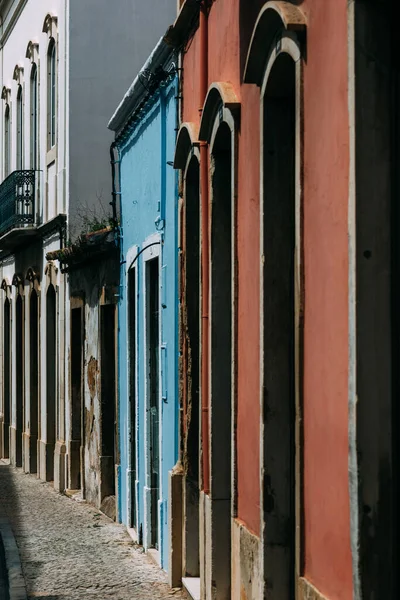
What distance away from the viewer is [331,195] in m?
5.77

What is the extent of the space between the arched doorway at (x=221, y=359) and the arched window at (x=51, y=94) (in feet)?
40.9

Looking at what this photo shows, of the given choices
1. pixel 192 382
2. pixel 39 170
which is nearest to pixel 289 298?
pixel 192 382

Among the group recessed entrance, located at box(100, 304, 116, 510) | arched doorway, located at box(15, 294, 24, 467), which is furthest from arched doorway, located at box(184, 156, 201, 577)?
arched doorway, located at box(15, 294, 24, 467)

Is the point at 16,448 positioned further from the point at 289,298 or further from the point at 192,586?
the point at 289,298

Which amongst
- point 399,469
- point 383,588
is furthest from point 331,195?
point 383,588

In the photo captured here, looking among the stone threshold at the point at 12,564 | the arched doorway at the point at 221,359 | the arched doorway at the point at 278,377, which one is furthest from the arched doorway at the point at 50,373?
the arched doorway at the point at 278,377

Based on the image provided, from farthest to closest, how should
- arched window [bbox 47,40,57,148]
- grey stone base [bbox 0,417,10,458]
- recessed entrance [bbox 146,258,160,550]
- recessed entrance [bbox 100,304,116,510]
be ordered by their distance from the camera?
grey stone base [bbox 0,417,10,458] < arched window [bbox 47,40,57,148] < recessed entrance [bbox 100,304,116,510] < recessed entrance [bbox 146,258,160,550]

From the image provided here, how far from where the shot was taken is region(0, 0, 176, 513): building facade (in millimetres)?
17172

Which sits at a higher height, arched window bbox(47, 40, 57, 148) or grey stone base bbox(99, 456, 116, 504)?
arched window bbox(47, 40, 57, 148)

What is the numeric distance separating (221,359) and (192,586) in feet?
6.66

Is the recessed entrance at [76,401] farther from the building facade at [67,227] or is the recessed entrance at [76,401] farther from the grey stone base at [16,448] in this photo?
the grey stone base at [16,448]

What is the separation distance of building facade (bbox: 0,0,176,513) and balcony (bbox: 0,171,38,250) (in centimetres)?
2

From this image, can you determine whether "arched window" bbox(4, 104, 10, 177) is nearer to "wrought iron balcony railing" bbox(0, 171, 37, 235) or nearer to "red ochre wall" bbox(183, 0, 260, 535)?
"wrought iron balcony railing" bbox(0, 171, 37, 235)

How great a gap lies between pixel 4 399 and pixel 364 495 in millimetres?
23439
